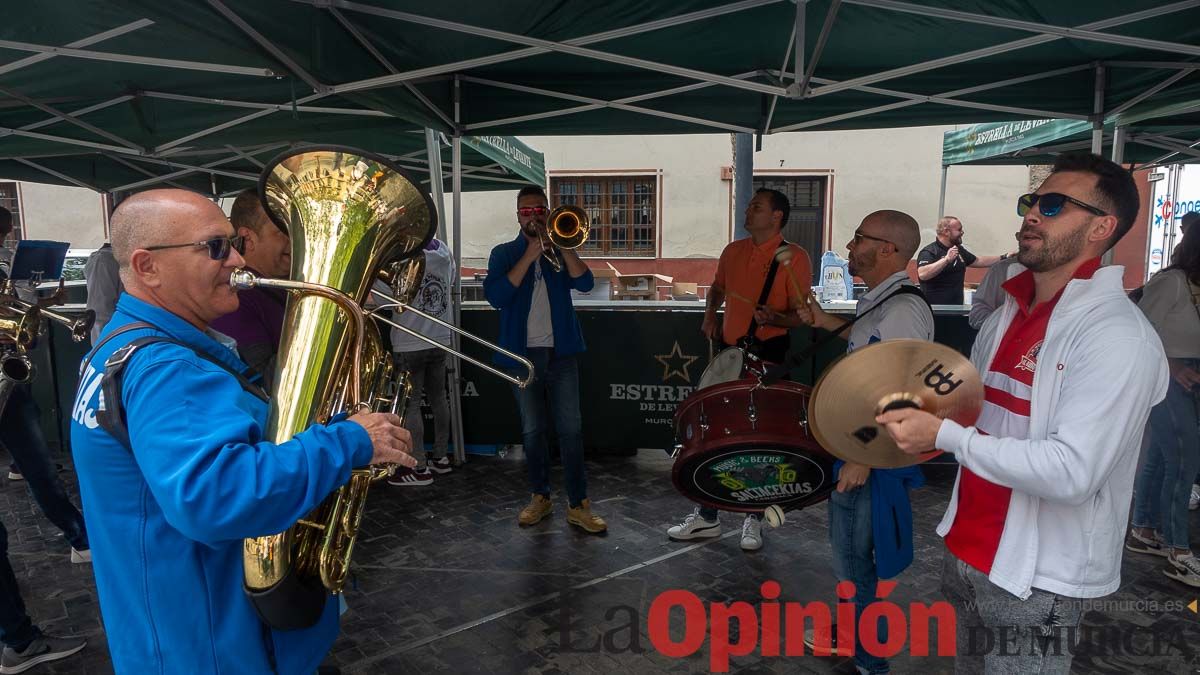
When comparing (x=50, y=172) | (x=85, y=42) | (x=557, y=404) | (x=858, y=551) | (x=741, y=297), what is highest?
(x=85, y=42)

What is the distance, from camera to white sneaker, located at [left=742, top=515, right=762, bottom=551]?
164 inches

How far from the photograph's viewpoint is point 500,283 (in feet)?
13.7

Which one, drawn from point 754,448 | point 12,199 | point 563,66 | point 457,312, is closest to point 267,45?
point 563,66

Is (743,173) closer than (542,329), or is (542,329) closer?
(542,329)

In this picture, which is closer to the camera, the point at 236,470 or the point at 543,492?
the point at 236,470

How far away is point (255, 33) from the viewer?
3.12 m

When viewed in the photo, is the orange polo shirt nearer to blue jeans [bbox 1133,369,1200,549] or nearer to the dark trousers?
blue jeans [bbox 1133,369,1200,549]

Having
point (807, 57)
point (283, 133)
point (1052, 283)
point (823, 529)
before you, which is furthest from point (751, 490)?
point (283, 133)

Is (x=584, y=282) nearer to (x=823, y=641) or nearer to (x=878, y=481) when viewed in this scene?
(x=878, y=481)

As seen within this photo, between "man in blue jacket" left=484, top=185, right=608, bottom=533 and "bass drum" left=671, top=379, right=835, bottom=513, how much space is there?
1.43 m

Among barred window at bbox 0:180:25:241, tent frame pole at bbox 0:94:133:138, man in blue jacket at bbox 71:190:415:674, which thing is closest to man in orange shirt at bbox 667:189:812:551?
man in blue jacket at bbox 71:190:415:674

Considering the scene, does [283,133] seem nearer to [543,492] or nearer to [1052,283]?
[543,492]

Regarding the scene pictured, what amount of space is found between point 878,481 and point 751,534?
1.73m

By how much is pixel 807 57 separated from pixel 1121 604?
11.5ft
